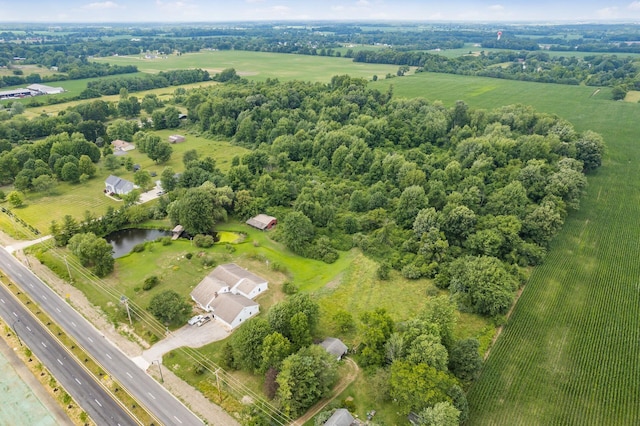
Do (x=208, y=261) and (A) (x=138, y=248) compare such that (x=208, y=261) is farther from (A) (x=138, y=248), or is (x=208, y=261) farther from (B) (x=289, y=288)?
(B) (x=289, y=288)

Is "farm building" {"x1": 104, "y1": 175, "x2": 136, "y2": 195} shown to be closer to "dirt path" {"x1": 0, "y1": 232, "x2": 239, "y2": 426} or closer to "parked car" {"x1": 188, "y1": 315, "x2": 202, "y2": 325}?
"dirt path" {"x1": 0, "y1": 232, "x2": 239, "y2": 426}

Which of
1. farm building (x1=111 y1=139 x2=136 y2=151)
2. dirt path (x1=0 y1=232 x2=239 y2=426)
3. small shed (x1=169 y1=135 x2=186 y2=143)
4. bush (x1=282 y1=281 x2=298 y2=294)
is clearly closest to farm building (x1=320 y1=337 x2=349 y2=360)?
bush (x1=282 y1=281 x2=298 y2=294)

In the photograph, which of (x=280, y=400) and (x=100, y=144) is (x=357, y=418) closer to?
(x=280, y=400)

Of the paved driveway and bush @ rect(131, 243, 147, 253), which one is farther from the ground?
bush @ rect(131, 243, 147, 253)

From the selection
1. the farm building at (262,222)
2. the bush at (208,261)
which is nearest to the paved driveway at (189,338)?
the bush at (208,261)

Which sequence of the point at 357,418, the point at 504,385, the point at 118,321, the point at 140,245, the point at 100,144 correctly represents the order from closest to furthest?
the point at 357,418, the point at 504,385, the point at 118,321, the point at 140,245, the point at 100,144

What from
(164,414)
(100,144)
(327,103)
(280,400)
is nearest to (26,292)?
(164,414)
